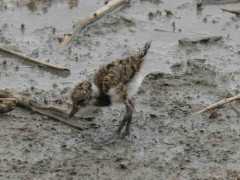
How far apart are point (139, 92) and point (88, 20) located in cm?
209

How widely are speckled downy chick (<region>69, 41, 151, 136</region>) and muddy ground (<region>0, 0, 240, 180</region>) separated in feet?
1.03

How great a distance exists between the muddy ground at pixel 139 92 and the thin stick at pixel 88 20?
90mm

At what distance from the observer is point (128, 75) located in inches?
285

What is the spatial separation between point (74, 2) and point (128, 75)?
3.79 meters

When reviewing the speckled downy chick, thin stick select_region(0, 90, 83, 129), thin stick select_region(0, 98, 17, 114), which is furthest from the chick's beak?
thin stick select_region(0, 98, 17, 114)

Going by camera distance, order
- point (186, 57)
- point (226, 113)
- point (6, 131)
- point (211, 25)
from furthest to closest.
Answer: point (211, 25)
point (186, 57)
point (226, 113)
point (6, 131)

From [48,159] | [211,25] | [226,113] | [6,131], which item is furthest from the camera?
[211,25]

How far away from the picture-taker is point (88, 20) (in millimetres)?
9914

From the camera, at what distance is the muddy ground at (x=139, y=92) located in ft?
22.3

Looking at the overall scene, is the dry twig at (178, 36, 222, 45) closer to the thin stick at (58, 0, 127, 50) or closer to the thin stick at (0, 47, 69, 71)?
the thin stick at (58, 0, 127, 50)

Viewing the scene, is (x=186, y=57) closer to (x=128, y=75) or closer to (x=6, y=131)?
(x=128, y=75)

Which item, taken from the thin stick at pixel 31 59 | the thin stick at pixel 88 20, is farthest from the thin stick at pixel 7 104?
the thin stick at pixel 88 20

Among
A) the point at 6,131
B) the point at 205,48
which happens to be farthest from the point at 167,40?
the point at 6,131

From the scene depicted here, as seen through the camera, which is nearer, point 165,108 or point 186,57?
point 165,108
